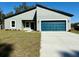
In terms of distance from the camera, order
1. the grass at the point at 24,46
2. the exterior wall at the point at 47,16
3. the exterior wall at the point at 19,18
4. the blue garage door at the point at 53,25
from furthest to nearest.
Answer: the exterior wall at the point at 19,18 < the blue garage door at the point at 53,25 < the exterior wall at the point at 47,16 < the grass at the point at 24,46

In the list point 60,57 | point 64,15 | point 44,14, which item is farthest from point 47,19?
point 60,57

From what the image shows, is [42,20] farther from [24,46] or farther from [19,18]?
[24,46]

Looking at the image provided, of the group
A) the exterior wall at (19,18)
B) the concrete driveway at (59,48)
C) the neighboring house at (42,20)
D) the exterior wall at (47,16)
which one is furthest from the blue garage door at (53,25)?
the concrete driveway at (59,48)

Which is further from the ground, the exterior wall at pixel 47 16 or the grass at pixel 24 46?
the exterior wall at pixel 47 16

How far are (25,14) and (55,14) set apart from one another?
580 centimetres

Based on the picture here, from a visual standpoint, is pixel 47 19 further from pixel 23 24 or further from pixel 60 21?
pixel 23 24

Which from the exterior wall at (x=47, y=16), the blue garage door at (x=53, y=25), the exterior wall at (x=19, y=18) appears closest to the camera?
the exterior wall at (x=47, y=16)

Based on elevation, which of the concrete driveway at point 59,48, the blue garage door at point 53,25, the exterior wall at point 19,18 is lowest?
the concrete driveway at point 59,48

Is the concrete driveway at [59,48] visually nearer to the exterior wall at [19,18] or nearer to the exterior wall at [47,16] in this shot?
the exterior wall at [47,16]

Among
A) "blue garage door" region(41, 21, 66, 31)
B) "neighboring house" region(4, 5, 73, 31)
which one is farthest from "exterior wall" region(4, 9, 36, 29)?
"blue garage door" region(41, 21, 66, 31)

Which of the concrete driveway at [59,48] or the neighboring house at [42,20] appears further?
the neighboring house at [42,20]

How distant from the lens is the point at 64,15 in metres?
31.5

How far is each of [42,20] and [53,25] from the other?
2.33 m

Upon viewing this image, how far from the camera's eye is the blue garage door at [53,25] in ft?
105
